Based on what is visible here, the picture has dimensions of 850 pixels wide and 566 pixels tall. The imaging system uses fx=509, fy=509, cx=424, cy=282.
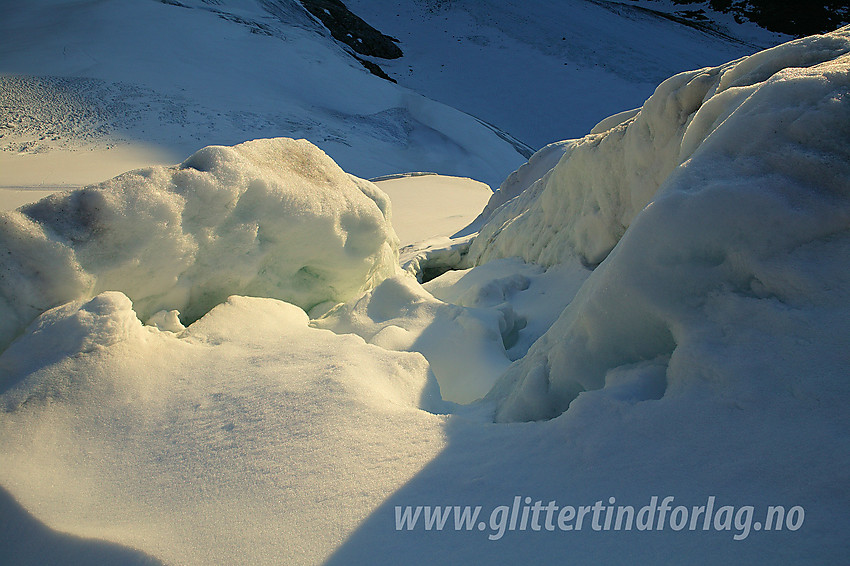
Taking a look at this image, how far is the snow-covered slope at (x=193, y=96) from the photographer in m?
7.98

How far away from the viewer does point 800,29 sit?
878 inches

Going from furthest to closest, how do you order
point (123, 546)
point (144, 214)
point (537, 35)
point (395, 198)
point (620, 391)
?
point (537, 35), point (395, 198), point (144, 214), point (620, 391), point (123, 546)

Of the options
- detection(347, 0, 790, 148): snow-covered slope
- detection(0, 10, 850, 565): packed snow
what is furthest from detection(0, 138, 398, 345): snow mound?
A: detection(347, 0, 790, 148): snow-covered slope

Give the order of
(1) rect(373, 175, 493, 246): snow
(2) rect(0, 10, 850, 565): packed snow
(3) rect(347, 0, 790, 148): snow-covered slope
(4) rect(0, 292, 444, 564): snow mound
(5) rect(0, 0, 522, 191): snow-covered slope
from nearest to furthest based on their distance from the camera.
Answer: (2) rect(0, 10, 850, 565): packed snow, (4) rect(0, 292, 444, 564): snow mound, (1) rect(373, 175, 493, 246): snow, (5) rect(0, 0, 522, 191): snow-covered slope, (3) rect(347, 0, 790, 148): snow-covered slope

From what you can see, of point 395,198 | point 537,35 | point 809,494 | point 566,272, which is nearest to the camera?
point 809,494

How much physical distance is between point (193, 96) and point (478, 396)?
10.8 meters

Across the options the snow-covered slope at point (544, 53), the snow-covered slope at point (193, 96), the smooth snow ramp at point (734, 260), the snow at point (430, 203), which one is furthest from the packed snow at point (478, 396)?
the snow-covered slope at point (544, 53)

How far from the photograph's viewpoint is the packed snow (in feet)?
3.13

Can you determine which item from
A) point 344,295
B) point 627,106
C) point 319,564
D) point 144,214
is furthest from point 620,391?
point 627,106

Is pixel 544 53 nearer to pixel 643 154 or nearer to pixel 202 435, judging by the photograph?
pixel 643 154

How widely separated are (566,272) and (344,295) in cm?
146

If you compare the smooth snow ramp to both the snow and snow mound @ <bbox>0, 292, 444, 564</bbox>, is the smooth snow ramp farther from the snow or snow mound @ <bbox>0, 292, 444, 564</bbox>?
the snow

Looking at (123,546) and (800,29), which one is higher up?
(800,29)

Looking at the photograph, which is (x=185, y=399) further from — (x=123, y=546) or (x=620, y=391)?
(x=620, y=391)
